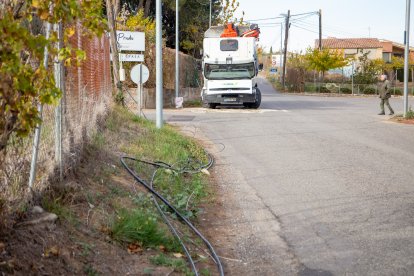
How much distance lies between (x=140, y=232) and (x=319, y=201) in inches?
135

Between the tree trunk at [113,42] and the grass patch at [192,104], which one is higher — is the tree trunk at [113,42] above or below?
above

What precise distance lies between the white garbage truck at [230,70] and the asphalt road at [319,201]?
1204 centimetres

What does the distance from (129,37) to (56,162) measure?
52.7 feet

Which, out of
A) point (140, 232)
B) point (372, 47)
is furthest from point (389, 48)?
point (140, 232)

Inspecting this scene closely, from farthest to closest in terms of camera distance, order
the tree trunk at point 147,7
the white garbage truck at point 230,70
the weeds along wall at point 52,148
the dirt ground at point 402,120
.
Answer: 1. the tree trunk at point 147,7
2. the white garbage truck at point 230,70
3. the dirt ground at point 402,120
4. the weeds along wall at point 52,148

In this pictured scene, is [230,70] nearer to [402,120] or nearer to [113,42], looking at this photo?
[113,42]

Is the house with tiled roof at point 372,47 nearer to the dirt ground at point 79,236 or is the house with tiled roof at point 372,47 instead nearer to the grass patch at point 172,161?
the grass patch at point 172,161

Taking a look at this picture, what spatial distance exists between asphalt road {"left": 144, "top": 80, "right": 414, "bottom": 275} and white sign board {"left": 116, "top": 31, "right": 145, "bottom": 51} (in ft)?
19.0

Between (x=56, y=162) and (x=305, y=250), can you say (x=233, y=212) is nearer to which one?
(x=305, y=250)

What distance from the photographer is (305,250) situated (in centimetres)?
638

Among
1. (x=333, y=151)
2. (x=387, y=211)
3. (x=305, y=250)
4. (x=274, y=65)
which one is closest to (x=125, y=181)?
(x=305, y=250)

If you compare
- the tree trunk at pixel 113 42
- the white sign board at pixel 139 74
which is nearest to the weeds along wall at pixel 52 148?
the white sign board at pixel 139 74

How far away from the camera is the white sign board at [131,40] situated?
21438mm

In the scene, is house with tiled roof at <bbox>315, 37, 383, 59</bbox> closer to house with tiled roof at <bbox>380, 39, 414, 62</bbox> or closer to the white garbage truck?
house with tiled roof at <bbox>380, 39, 414, 62</bbox>
